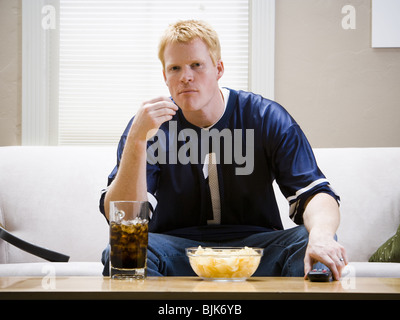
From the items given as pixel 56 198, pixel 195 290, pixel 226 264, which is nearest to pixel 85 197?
pixel 56 198

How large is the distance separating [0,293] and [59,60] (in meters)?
2.27

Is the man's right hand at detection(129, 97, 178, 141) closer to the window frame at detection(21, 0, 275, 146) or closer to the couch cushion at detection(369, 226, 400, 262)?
the couch cushion at detection(369, 226, 400, 262)

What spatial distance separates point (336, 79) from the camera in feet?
9.80

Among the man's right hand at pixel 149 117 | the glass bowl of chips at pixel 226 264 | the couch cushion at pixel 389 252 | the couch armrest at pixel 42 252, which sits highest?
the man's right hand at pixel 149 117

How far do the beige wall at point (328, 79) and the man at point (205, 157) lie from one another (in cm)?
107

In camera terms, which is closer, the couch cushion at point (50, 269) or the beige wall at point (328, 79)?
the couch cushion at point (50, 269)

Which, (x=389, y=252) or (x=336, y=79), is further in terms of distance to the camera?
(x=336, y=79)

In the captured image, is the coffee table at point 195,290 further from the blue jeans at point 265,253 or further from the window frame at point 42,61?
the window frame at point 42,61

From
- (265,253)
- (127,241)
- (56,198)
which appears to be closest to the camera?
(127,241)

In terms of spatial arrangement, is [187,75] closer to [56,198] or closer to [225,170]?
[225,170]

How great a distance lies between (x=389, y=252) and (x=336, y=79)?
1.17 m

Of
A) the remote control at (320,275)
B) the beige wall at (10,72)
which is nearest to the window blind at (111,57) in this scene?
the beige wall at (10,72)

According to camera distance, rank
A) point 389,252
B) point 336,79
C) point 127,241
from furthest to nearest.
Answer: point 336,79
point 389,252
point 127,241

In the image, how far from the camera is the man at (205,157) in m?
1.72
